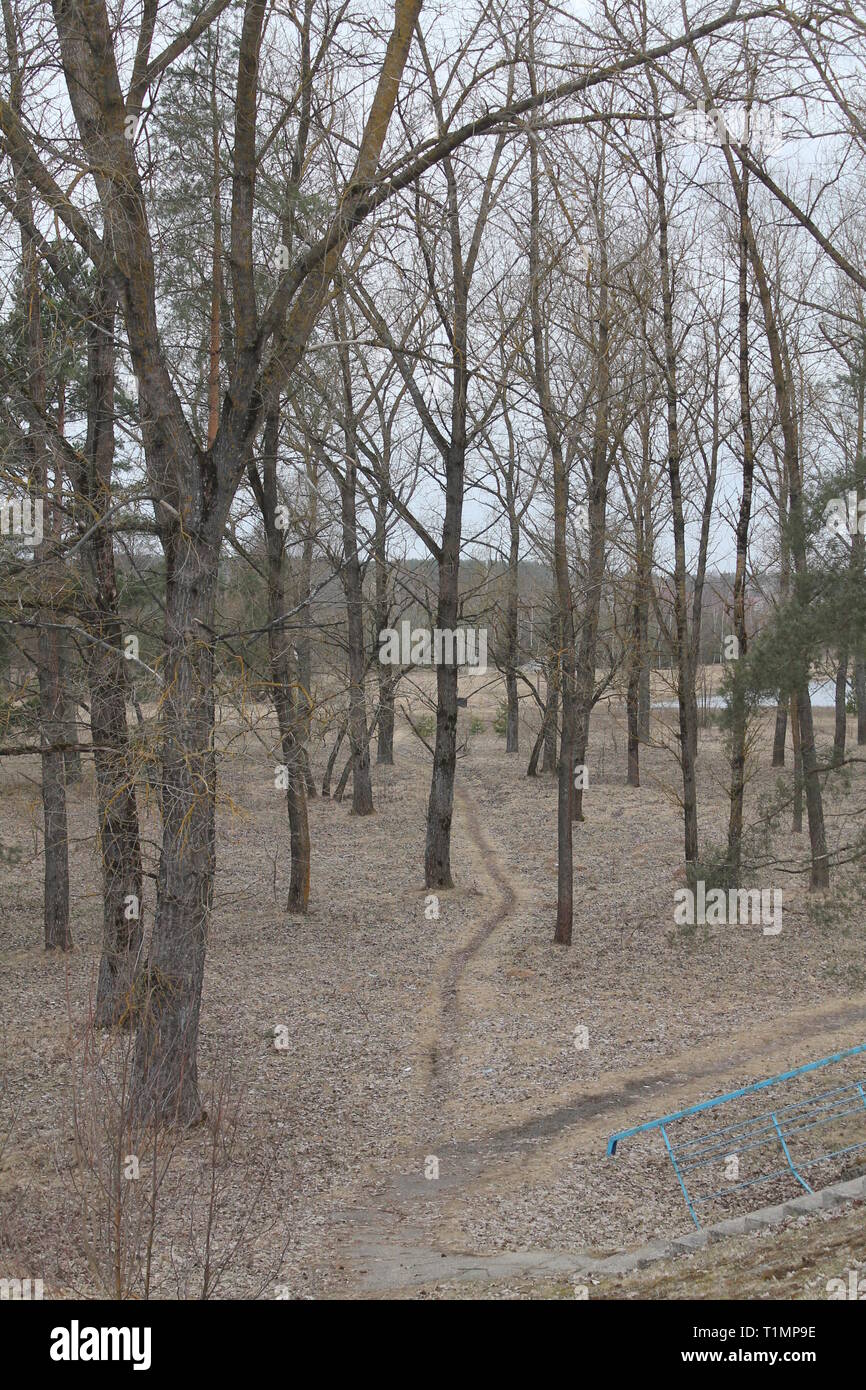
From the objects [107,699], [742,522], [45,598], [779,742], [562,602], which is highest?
[742,522]

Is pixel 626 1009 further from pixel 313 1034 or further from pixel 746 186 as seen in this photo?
pixel 746 186

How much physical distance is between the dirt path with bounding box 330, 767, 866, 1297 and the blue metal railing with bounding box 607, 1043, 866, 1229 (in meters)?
0.75

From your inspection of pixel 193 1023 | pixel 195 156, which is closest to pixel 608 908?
pixel 193 1023

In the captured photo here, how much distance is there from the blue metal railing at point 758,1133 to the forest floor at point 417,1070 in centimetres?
23

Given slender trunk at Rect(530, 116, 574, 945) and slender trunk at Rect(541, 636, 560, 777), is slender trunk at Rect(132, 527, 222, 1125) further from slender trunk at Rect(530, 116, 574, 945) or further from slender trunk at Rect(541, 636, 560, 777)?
slender trunk at Rect(541, 636, 560, 777)

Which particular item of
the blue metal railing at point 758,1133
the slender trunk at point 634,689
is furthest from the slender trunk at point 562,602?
the blue metal railing at point 758,1133

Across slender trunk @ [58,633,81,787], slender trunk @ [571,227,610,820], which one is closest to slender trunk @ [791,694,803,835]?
slender trunk @ [571,227,610,820]

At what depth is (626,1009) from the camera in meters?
14.6

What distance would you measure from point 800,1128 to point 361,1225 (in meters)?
4.35

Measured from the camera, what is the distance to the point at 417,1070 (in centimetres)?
1263

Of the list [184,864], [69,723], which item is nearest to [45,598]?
[69,723]

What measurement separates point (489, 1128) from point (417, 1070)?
178cm

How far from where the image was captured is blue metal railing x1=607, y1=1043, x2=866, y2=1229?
942 cm

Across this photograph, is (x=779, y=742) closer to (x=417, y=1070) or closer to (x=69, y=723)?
(x=417, y=1070)
